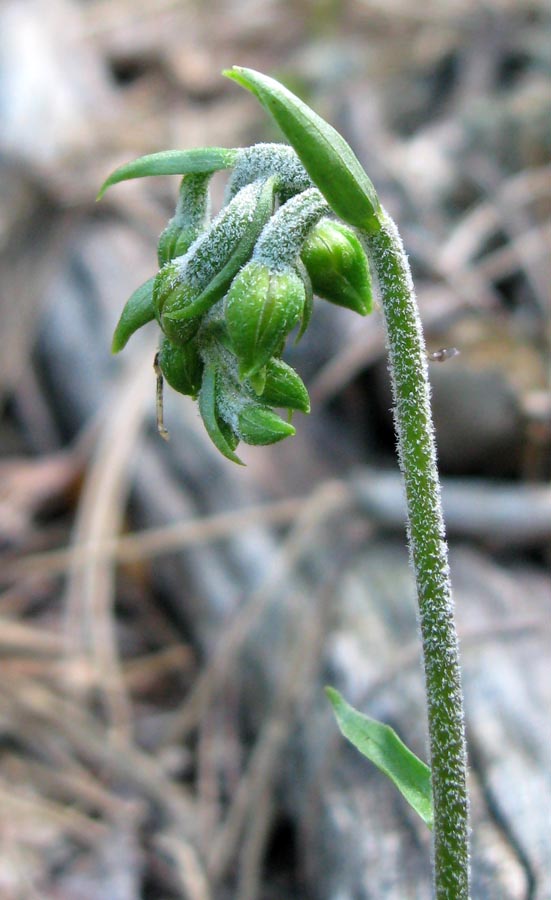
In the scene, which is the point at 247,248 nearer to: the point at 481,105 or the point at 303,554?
the point at 303,554

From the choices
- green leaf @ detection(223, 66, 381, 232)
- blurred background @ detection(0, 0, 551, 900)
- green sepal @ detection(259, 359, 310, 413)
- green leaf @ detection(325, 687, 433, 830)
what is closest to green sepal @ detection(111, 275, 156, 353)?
green sepal @ detection(259, 359, 310, 413)

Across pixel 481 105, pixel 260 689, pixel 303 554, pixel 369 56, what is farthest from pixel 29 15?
pixel 260 689

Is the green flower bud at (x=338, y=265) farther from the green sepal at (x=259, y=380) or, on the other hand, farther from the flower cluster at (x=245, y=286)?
the green sepal at (x=259, y=380)

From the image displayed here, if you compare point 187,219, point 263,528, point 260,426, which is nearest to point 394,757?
point 260,426

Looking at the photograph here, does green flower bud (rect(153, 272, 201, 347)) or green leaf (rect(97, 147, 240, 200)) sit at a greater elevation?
green leaf (rect(97, 147, 240, 200))

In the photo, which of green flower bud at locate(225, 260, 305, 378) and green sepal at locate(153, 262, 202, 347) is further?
green sepal at locate(153, 262, 202, 347)

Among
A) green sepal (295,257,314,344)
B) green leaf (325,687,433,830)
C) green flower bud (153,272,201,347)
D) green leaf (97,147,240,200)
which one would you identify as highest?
green leaf (97,147,240,200)

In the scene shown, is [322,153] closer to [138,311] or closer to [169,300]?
[169,300]

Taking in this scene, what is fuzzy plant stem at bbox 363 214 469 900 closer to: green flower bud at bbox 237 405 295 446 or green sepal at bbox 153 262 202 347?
green flower bud at bbox 237 405 295 446
